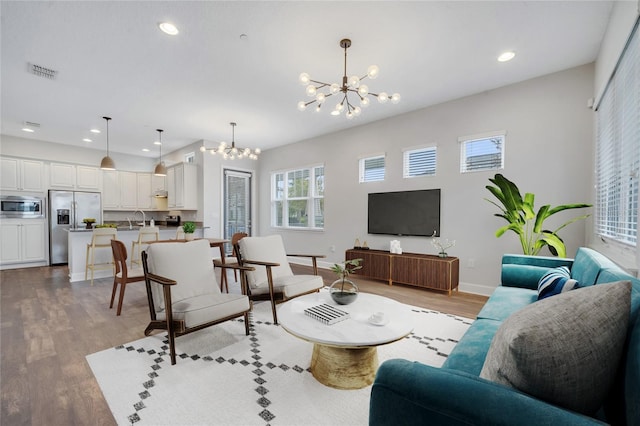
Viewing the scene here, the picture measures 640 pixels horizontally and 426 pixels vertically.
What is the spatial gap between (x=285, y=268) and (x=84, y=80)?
3.61 m

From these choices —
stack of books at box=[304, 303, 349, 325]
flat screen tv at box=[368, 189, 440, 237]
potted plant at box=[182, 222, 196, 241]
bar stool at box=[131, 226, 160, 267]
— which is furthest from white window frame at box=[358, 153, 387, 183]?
bar stool at box=[131, 226, 160, 267]

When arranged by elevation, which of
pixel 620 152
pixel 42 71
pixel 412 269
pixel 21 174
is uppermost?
pixel 42 71

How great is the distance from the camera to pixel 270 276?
2.87 m

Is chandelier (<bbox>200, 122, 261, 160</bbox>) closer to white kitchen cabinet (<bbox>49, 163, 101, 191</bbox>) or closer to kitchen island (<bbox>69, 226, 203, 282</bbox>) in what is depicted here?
kitchen island (<bbox>69, 226, 203, 282</bbox>)

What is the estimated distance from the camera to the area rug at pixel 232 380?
65.5 inches

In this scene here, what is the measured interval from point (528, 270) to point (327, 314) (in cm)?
208

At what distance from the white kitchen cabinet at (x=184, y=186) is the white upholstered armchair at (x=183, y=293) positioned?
4284mm

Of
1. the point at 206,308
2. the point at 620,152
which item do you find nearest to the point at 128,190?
the point at 206,308

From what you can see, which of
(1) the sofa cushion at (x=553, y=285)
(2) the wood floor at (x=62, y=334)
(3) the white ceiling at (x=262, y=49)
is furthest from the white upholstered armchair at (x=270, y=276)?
(3) the white ceiling at (x=262, y=49)

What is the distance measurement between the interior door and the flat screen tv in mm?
3724

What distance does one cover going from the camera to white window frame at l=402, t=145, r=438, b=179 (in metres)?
4.69

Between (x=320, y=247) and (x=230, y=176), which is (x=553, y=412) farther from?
(x=230, y=176)

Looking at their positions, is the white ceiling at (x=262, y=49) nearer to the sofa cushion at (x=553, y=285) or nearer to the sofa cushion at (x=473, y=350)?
the sofa cushion at (x=553, y=285)

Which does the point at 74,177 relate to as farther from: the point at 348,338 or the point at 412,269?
the point at 348,338
